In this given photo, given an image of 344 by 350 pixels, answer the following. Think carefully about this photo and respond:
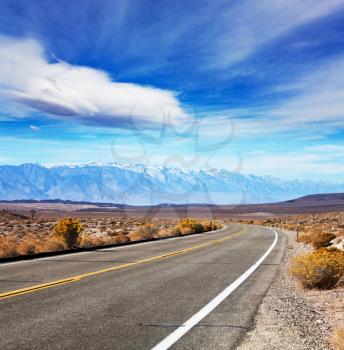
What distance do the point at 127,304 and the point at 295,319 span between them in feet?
9.80

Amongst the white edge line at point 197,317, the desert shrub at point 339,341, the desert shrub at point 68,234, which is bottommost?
the white edge line at point 197,317

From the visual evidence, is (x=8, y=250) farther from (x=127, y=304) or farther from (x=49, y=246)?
(x=127, y=304)

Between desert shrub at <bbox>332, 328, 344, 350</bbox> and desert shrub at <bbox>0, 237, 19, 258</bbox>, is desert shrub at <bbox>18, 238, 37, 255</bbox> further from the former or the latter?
desert shrub at <bbox>332, 328, 344, 350</bbox>

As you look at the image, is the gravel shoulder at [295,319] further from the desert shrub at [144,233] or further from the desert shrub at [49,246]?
the desert shrub at [144,233]

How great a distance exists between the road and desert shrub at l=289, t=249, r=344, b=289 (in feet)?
3.33

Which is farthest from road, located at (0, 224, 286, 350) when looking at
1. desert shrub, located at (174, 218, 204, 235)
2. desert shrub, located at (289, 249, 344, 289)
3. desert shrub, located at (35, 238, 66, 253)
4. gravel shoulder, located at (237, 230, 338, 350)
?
desert shrub, located at (174, 218, 204, 235)

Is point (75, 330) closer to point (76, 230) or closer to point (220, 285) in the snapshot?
point (220, 285)

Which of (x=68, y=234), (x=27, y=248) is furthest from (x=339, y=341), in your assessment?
(x=68, y=234)

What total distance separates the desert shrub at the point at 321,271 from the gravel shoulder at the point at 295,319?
31cm

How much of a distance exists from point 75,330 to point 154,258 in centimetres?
1077

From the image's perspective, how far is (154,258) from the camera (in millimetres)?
17250

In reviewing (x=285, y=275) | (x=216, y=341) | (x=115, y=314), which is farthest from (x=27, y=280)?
(x=285, y=275)

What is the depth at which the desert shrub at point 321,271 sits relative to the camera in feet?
36.3

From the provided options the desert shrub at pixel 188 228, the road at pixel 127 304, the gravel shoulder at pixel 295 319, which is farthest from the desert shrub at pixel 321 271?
the desert shrub at pixel 188 228
